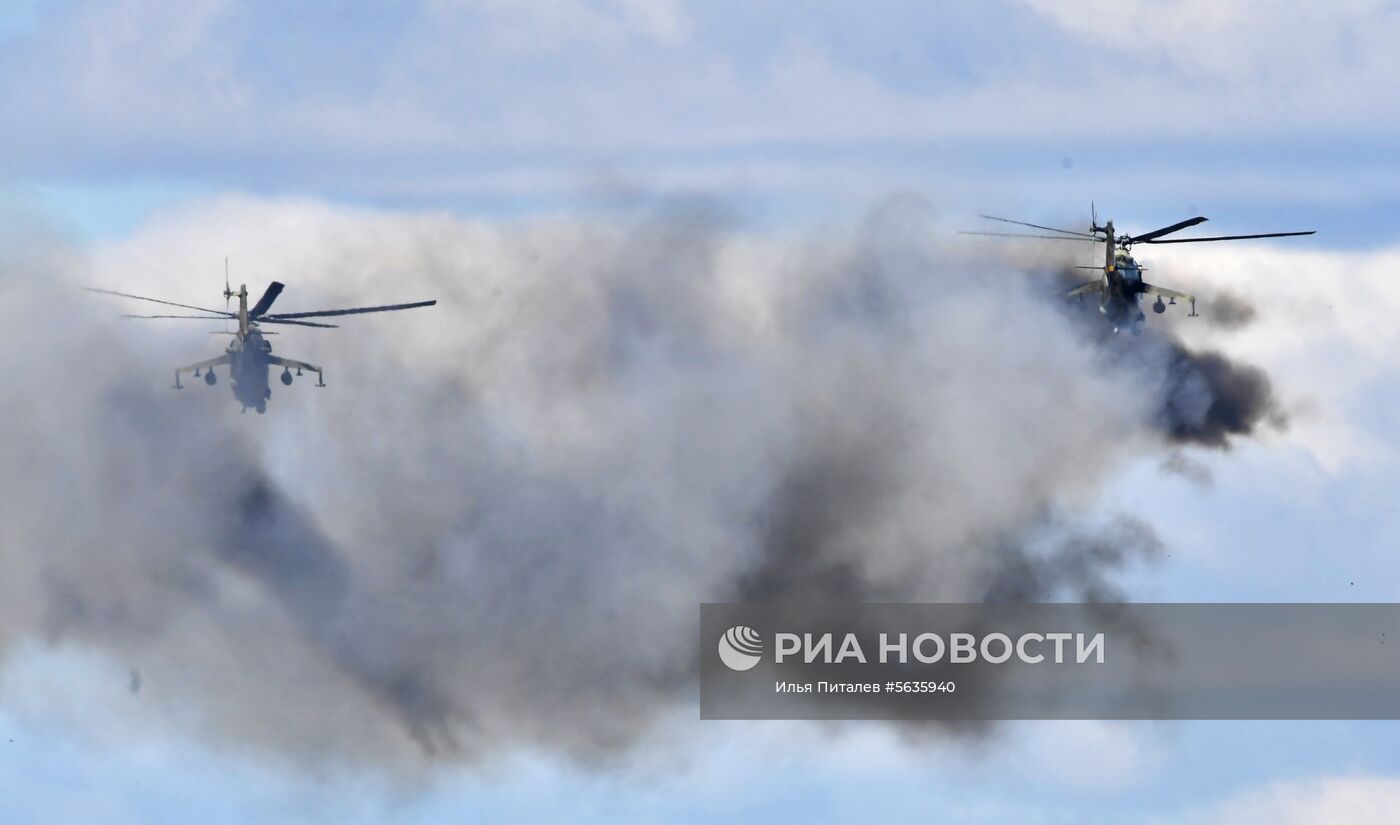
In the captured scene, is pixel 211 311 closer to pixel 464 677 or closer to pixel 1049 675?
pixel 464 677

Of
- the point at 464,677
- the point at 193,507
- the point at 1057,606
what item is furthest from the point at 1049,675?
the point at 193,507

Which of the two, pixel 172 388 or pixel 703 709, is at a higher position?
pixel 172 388

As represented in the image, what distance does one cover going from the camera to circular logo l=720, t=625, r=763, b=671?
171 meters

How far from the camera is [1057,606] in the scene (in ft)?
575

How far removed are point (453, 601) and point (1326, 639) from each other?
4318 cm

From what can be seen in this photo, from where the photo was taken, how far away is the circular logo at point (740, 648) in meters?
171

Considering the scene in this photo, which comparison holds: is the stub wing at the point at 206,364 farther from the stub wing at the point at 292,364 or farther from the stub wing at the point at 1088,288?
the stub wing at the point at 1088,288

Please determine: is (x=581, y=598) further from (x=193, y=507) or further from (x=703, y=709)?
(x=193, y=507)


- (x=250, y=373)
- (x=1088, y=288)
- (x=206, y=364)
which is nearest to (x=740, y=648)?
(x=1088, y=288)

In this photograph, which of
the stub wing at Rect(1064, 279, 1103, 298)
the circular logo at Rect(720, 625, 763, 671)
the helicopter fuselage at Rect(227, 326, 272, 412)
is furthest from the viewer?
the circular logo at Rect(720, 625, 763, 671)

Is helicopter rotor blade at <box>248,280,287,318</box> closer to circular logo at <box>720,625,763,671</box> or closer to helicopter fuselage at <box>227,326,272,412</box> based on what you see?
helicopter fuselage at <box>227,326,272,412</box>

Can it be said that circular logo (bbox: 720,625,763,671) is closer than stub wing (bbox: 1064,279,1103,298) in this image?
No

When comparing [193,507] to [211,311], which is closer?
[211,311]

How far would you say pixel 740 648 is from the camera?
171375mm
